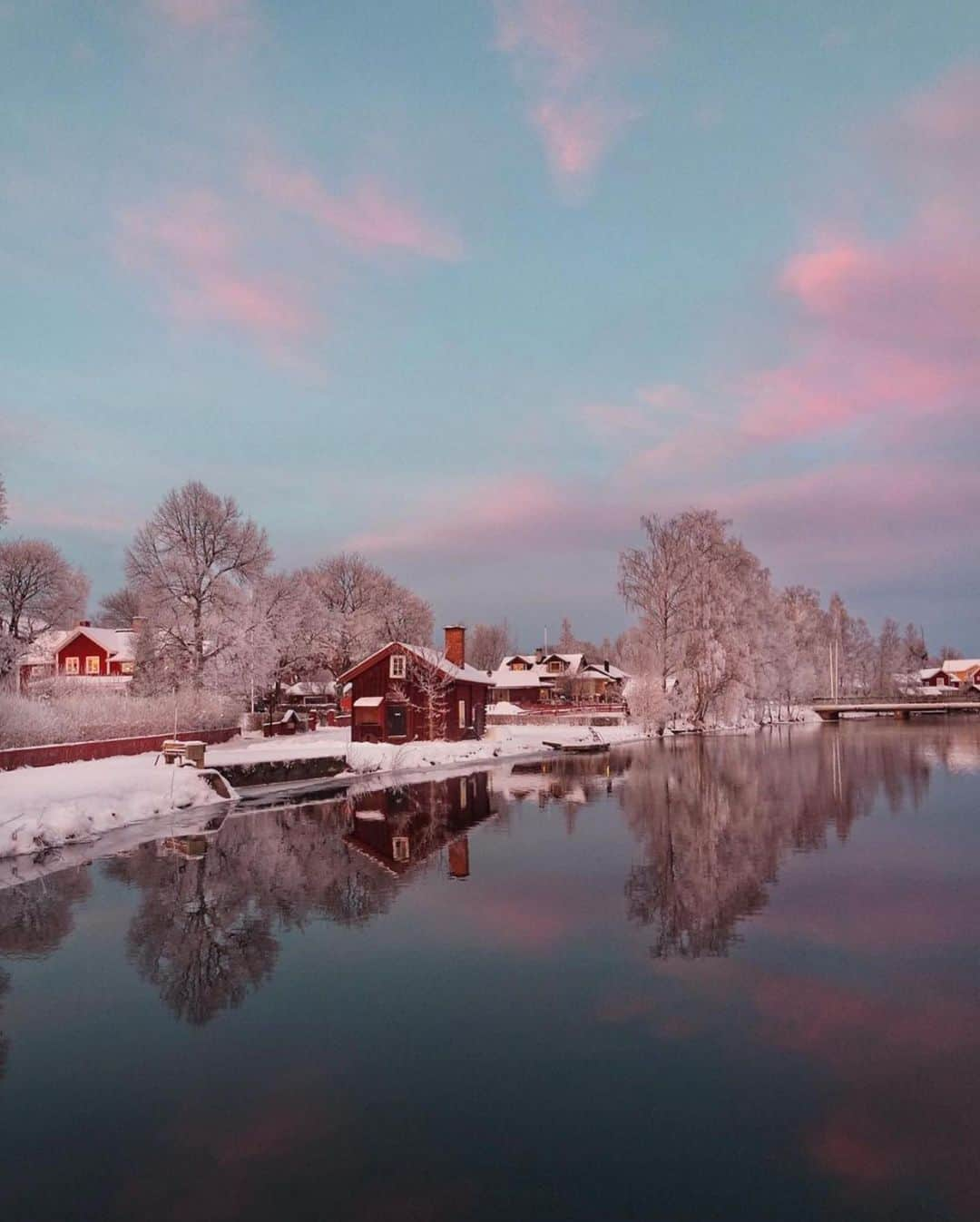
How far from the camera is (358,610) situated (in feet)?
279

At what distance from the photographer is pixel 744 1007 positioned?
36.0ft

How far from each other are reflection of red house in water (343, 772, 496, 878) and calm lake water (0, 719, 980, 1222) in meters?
0.35

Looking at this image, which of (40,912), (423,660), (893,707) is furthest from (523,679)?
(40,912)

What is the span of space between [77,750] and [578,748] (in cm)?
3254

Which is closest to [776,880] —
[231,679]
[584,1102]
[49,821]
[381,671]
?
[584,1102]

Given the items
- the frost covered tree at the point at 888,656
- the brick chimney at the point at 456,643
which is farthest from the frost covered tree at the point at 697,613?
the frost covered tree at the point at 888,656

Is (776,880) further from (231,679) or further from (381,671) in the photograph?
(231,679)

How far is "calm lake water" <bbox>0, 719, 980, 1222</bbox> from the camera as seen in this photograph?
7188 millimetres

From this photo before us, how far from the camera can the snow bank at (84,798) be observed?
70.2 ft

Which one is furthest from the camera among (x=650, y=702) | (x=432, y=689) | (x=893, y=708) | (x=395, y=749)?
(x=893, y=708)

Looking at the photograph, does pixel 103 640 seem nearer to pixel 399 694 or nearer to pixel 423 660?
pixel 399 694

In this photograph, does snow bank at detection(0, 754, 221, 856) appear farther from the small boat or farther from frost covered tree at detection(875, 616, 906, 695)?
frost covered tree at detection(875, 616, 906, 695)

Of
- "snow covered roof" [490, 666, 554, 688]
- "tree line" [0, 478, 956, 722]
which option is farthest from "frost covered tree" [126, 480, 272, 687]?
"snow covered roof" [490, 666, 554, 688]

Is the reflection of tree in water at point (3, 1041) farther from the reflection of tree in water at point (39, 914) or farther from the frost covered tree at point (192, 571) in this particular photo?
the frost covered tree at point (192, 571)
